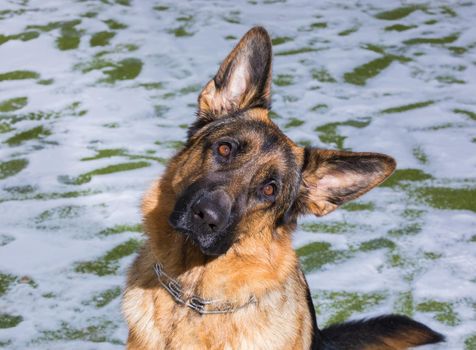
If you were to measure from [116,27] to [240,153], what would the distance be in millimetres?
7168

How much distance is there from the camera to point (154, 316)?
405 cm

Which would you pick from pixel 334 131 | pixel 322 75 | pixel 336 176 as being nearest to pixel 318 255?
pixel 336 176

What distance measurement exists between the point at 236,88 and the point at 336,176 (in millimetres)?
877

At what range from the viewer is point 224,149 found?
417 cm

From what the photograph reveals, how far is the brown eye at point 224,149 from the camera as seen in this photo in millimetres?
4156

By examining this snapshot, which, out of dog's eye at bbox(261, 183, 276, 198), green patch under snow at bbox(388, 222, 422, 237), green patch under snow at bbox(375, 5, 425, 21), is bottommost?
green patch under snow at bbox(388, 222, 422, 237)

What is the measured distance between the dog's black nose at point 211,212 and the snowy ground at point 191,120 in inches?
62.4

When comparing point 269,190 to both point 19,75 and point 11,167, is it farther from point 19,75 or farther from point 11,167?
point 19,75

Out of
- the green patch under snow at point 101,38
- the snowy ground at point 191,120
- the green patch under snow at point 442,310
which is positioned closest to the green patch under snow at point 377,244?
the snowy ground at point 191,120

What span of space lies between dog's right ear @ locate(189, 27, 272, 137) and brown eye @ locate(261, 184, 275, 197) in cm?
59

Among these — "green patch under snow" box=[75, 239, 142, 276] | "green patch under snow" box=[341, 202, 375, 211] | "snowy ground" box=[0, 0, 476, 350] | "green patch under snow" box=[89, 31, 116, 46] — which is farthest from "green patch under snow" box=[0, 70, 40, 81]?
"green patch under snow" box=[341, 202, 375, 211]

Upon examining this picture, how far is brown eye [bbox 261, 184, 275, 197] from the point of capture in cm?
416

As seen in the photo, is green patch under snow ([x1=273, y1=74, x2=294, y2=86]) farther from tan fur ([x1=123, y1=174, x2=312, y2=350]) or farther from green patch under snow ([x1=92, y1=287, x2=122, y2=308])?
tan fur ([x1=123, y1=174, x2=312, y2=350])

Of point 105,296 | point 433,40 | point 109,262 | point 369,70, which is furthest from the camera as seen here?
point 433,40
